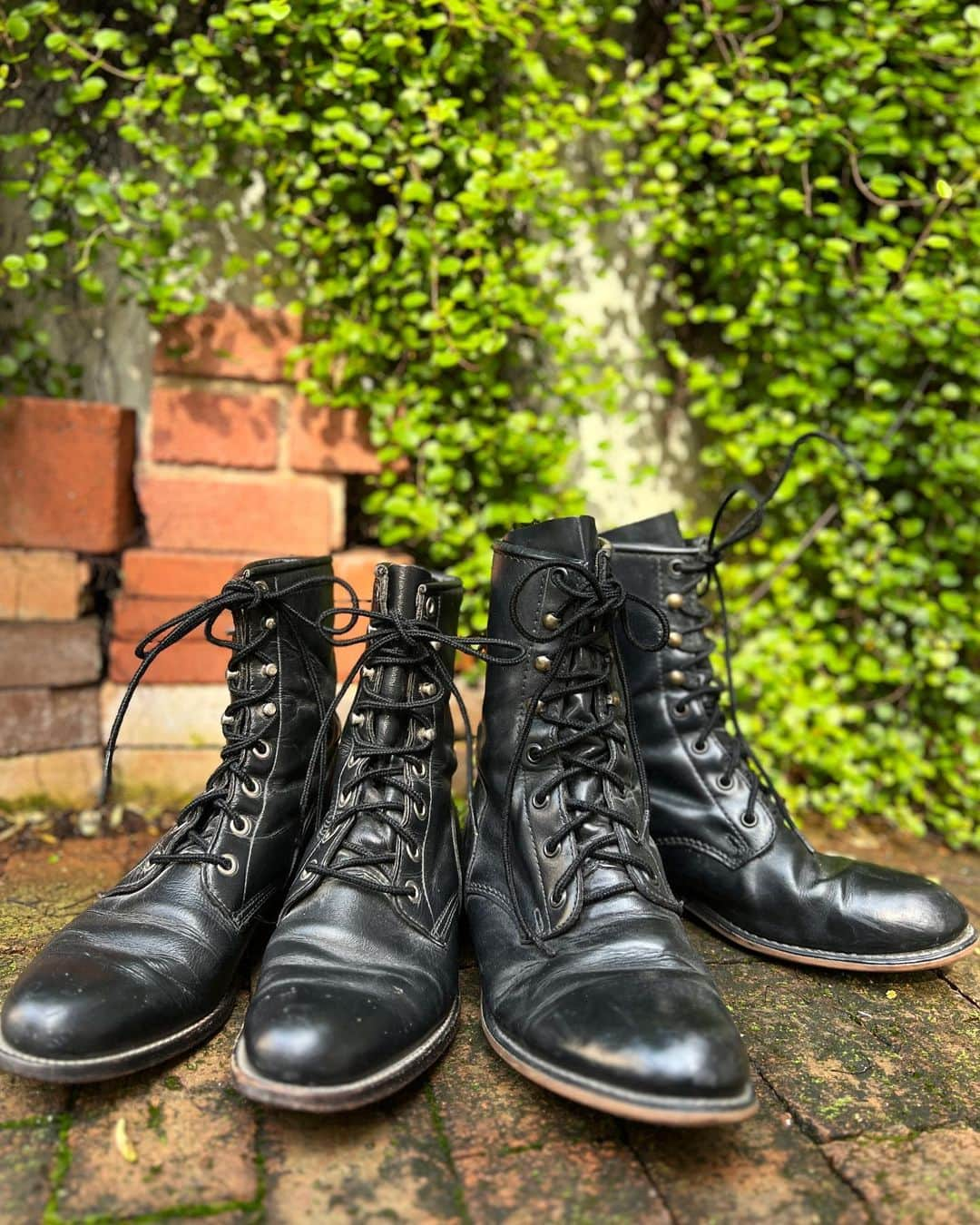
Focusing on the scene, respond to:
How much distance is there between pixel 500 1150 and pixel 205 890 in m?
0.48

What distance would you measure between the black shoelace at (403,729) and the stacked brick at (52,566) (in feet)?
2.74

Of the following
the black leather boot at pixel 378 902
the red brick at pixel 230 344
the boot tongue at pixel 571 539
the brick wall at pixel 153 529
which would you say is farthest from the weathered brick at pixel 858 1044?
the red brick at pixel 230 344

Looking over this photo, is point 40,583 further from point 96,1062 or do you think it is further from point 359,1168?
point 359,1168

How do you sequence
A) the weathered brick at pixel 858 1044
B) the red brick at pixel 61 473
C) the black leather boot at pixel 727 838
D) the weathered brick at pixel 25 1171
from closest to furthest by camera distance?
the weathered brick at pixel 25 1171 → the weathered brick at pixel 858 1044 → the black leather boot at pixel 727 838 → the red brick at pixel 61 473

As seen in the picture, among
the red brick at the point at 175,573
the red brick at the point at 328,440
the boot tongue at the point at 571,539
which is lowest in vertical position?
the red brick at the point at 175,573

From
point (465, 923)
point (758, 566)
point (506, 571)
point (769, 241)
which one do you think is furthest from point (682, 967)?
point (769, 241)

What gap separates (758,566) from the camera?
229 cm

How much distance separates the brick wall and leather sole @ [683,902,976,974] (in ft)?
3.49

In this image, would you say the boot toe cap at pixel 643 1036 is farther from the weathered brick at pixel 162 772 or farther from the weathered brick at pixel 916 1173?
the weathered brick at pixel 162 772

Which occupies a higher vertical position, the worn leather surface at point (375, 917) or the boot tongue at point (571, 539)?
the boot tongue at point (571, 539)

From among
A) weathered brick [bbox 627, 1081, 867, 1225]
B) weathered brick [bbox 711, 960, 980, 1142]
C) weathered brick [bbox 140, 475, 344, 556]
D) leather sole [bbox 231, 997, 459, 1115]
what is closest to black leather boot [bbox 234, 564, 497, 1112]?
leather sole [bbox 231, 997, 459, 1115]

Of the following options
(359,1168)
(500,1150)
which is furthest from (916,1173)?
(359,1168)

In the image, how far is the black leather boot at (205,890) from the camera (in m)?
→ 1.01

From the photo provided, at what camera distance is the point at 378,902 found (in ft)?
3.90
